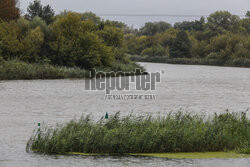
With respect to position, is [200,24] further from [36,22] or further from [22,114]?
[22,114]

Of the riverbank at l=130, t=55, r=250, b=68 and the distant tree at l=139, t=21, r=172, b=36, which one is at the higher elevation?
the distant tree at l=139, t=21, r=172, b=36

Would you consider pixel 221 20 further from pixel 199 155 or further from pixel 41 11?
pixel 199 155

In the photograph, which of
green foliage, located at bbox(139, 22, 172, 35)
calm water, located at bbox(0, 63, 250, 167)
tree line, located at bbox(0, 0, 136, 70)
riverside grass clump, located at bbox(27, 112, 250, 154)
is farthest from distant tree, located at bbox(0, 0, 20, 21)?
green foliage, located at bbox(139, 22, 172, 35)

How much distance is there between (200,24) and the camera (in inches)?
6609

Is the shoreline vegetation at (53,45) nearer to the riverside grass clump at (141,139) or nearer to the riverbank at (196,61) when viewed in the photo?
the riverside grass clump at (141,139)

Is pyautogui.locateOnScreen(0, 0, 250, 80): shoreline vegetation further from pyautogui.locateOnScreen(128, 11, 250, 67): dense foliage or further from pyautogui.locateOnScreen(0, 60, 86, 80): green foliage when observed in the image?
pyautogui.locateOnScreen(128, 11, 250, 67): dense foliage

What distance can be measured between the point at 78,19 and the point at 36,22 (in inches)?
227

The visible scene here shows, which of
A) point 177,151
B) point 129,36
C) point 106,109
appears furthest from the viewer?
point 129,36

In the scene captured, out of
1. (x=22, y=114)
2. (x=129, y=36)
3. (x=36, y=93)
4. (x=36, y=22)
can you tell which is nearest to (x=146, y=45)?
(x=129, y=36)

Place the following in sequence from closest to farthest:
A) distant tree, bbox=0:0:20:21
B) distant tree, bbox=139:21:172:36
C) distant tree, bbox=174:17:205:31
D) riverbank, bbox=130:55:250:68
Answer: distant tree, bbox=0:0:20:21 < riverbank, bbox=130:55:250:68 < distant tree, bbox=174:17:205:31 < distant tree, bbox=139:21:172:36

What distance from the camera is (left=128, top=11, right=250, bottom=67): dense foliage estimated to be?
375ft

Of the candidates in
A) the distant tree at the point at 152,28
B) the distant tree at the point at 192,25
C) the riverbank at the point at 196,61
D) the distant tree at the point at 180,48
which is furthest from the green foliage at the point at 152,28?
the distant tree at the point at 180,48

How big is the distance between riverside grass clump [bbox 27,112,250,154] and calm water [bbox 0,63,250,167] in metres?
0.51

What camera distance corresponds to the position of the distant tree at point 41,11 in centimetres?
7400
